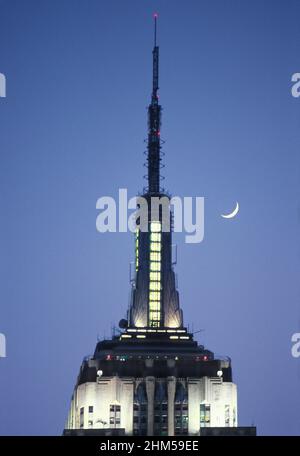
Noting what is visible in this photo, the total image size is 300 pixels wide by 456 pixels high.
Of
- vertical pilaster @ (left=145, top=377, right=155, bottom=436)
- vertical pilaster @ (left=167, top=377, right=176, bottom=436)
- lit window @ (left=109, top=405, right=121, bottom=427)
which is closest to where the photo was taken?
lit window @ (left=109, top=405, right=121, bottom=427)

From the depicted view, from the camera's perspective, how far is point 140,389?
196500mm

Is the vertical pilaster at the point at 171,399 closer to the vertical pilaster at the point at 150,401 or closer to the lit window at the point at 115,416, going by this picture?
the vertical pilaster at the point at 150,401

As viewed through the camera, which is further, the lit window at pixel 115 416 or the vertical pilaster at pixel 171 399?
the vertical pilaster at pixel 171 399

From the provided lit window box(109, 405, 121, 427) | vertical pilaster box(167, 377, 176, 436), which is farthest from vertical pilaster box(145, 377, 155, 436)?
lit window box(109, 405, 121, 427)

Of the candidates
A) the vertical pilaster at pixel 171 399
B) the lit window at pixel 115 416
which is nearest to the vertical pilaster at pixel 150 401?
the vertical pilaster at pixel 171 399

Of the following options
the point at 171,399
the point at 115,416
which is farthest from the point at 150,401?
the point at 115,416

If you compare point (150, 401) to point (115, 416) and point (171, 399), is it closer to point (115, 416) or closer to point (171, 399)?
point (171, 399)

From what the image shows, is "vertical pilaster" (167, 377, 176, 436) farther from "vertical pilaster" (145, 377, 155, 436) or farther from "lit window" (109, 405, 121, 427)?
"lit window" (109, 405, 121, 427)
